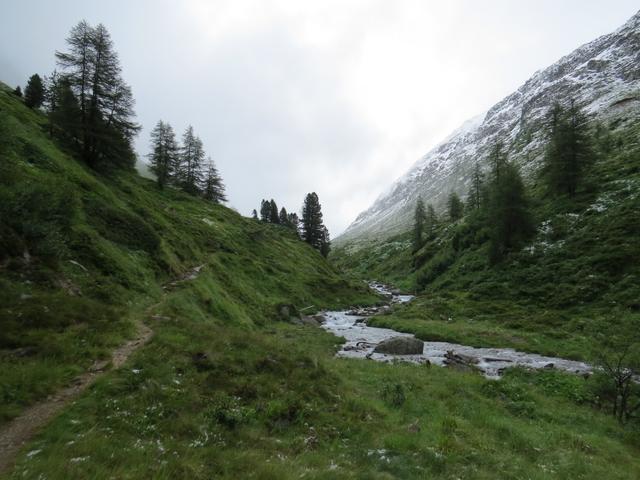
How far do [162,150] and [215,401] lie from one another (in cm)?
7282

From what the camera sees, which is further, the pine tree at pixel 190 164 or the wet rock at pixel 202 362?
the pine tree at pixel 190 164

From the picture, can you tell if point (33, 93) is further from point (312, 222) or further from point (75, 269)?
point (312, 222)

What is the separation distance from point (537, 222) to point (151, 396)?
60904 mm

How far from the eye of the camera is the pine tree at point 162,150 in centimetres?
7075

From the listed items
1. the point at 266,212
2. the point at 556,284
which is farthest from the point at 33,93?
the point at 556,284

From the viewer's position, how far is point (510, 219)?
5300 cm

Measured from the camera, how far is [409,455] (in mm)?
10297

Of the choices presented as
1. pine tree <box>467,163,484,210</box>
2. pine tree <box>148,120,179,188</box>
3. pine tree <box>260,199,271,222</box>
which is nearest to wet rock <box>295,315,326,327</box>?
pine tree <box>148,120,179,188</box>

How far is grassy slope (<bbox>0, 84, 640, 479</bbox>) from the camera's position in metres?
7.84

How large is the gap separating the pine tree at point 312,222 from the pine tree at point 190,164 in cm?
2998

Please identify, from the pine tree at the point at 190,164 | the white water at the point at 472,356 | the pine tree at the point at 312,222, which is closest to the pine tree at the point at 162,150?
the pine tree at the point at 190,164

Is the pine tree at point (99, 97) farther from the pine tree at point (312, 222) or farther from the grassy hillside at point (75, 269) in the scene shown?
the pine tree at point (312, 222)

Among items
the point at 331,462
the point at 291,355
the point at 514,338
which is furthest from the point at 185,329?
the point at 514,338

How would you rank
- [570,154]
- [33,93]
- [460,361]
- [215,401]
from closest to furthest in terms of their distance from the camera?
[215,401]
[460,361]
[33,93]
[570,154]
